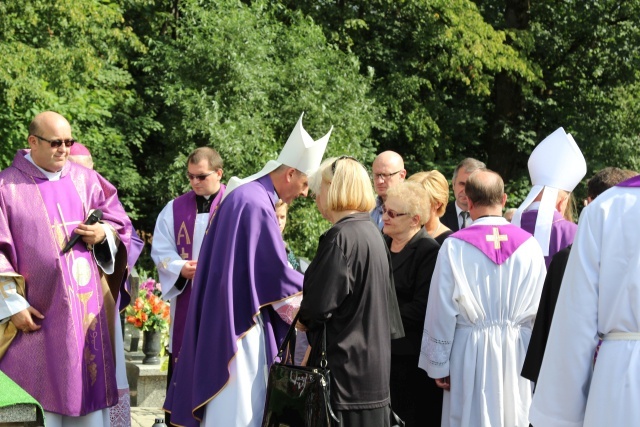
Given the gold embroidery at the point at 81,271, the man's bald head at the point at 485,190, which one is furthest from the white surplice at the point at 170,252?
the man's bald head at the point at 485,190

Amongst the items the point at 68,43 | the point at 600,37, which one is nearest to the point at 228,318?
the point at 68,43

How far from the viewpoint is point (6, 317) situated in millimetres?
5520

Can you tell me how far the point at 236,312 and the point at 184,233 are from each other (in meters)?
2.02

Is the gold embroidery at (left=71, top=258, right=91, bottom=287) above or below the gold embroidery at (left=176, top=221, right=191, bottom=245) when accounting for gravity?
below

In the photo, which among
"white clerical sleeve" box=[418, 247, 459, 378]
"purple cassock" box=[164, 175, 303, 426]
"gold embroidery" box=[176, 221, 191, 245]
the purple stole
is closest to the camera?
"purple cassock" box=[164, 175, 303, 426]

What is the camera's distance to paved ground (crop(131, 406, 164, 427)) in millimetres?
8230

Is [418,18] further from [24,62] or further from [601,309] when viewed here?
[601,309]

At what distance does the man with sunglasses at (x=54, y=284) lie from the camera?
18.5 feet

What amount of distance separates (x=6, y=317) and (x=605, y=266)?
11.4 feet

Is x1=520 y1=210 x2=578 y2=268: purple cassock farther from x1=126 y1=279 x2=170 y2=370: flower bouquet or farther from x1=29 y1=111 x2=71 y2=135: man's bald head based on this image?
x1=126 y1=279 x2=170 y2=370: flower bouquet

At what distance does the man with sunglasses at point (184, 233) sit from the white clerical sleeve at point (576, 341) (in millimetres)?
3593

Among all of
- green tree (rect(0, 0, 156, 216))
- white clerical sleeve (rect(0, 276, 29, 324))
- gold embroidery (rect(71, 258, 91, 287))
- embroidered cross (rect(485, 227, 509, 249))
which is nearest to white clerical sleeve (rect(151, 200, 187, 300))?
gold embroidery (rect(71, 258, 91, 287))

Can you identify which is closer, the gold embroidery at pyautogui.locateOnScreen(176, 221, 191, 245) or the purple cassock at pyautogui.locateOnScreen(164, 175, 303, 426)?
the purple cassock at pyautogui.locateOnScreen(164, 175, 303, 426)

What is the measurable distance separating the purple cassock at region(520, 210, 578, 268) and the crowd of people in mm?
15
